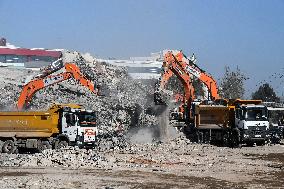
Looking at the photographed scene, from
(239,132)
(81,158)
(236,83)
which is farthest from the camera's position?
(236,83)

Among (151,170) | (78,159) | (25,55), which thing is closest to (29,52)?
(25,55)

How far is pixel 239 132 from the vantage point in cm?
3506

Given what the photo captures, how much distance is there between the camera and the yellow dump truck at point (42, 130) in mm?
29844

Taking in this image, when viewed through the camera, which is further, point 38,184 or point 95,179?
point 95,179

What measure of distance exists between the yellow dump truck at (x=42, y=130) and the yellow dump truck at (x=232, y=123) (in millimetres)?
10406

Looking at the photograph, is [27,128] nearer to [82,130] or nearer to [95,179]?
[82,130]

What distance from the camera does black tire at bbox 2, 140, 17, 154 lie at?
29625 mm

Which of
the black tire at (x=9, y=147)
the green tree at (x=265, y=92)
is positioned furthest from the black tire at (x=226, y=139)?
the green tree at (x=265, y=92)

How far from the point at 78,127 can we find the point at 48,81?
8764 mm

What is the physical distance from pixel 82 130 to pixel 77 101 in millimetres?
17201

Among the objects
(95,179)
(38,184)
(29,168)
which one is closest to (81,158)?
(29,168)

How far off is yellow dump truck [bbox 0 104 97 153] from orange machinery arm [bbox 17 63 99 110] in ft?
22.8

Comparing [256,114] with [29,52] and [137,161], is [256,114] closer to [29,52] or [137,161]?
[137,161]

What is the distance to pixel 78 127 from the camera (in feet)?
99.7
